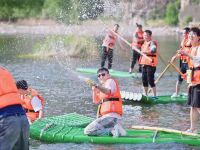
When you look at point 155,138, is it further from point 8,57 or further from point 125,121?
point 8,57

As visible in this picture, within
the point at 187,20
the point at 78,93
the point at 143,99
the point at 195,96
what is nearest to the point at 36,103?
the point at 195,96

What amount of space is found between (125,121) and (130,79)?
723 centimetres

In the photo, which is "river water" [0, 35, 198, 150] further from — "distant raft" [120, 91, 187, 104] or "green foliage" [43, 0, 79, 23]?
"green foliage" [43, 0, 79, 23]

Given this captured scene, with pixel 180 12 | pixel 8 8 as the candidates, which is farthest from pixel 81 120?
pixel 180 12

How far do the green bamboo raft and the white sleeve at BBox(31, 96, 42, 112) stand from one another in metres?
0.29

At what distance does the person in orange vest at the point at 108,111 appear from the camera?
33.8 feet

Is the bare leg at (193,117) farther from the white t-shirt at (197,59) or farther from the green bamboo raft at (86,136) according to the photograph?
the white t-shirt at (197,59)

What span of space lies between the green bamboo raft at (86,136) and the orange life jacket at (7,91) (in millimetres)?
3895

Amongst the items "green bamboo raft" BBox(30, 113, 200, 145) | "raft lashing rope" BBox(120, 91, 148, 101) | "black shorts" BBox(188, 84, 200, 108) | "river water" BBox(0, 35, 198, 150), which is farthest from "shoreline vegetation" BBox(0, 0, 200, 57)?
"black shorts" BBox(188, 84, 200, 108)

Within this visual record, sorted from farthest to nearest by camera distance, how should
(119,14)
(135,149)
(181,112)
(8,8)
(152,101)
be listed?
(119,14) < (8,8) < (152,101) < (181,112) < (135,149)

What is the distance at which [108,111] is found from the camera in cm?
1034

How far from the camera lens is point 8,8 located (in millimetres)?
55469

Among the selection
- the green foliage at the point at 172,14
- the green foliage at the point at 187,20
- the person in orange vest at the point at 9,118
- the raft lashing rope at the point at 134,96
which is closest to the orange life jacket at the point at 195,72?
the raft lashing rope at the point at 134,96

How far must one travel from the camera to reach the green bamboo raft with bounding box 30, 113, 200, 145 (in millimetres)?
10086
